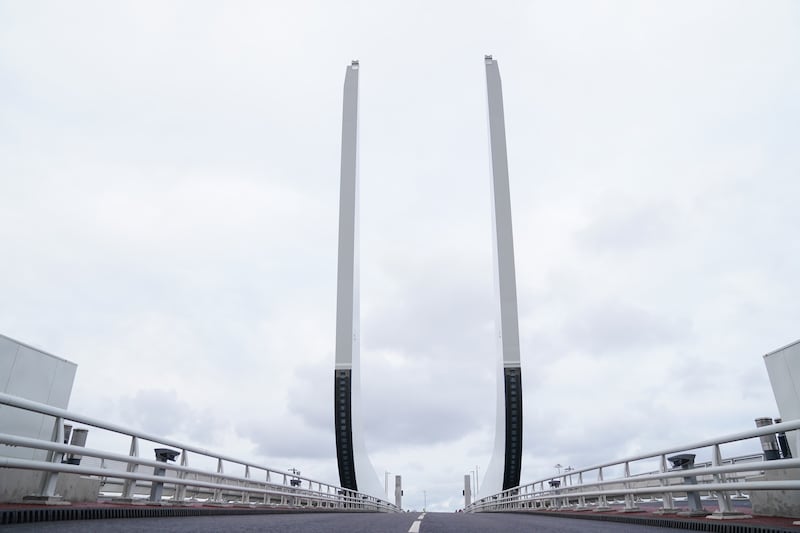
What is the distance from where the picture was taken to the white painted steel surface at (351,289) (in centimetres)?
4472

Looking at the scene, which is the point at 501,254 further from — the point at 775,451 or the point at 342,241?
the point at 775,451

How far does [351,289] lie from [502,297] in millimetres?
12073

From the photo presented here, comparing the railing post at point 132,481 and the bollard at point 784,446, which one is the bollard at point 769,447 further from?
the railing post at point 132,481

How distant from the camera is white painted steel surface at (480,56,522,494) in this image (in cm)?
4294

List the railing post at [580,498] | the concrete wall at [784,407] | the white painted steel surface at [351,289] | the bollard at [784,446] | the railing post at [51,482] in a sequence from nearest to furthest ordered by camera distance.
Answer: the railing post at [51,482] → the concrete wall at [784,407] → the bollard at [784,446] → the railing post at [580,498] → the white painted steel surface at [351,289]

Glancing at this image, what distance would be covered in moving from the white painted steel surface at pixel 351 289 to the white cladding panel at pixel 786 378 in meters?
35.5

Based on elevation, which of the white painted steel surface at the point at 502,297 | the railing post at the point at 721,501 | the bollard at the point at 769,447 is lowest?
the railing post at the point at 721,501

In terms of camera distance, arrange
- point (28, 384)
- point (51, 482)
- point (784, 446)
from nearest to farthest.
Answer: point (51, 482)
point (28, 384)
point (784, 446)

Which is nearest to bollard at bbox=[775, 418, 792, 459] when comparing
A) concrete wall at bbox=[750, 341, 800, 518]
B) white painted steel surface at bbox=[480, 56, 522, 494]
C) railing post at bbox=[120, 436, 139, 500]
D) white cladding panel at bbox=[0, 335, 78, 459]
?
concrete wall at bbox=[750, 341, 800, 518]

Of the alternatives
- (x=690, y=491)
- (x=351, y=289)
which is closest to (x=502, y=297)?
(x=351, y=289)

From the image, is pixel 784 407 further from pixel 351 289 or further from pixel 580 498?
pixel 351 289

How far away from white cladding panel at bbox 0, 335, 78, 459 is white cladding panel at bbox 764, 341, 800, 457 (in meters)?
13.9

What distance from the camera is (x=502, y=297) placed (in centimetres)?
4406

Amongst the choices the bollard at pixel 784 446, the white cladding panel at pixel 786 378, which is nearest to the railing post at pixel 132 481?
the white cladding panel at pixel 786 378
